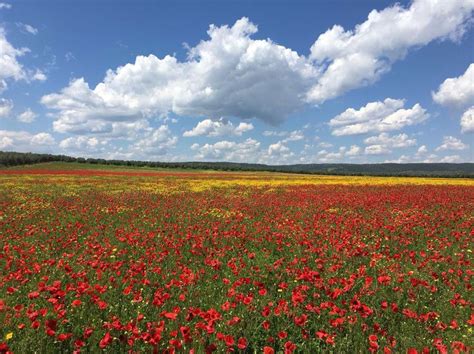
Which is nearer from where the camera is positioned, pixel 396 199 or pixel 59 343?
pixel 59 343

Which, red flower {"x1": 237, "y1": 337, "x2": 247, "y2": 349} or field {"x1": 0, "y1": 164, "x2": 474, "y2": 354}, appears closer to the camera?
red flower {"x1": 237, "y1": 337, "x2": 247, "y2": 349}

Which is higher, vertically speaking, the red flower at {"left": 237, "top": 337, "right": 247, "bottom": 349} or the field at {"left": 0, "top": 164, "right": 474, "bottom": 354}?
the red flower at {"left": 237, "top": 337, "right": 247, "bottom": 349}

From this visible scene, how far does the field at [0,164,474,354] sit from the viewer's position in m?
4.11

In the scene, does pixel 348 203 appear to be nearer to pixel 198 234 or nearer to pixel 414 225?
pixel 414 225

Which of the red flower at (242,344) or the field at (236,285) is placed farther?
the field at (236,285)

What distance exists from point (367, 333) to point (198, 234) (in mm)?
5910

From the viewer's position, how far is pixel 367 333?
A: 4.50 metres

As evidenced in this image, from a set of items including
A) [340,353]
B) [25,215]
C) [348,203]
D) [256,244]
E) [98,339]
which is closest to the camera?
[340,353]

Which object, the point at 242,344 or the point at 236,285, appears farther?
the point at 236,285

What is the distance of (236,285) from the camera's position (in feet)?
16.8

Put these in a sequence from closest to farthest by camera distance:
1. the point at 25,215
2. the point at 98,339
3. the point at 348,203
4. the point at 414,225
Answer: the point at 98,339 < the point at 414,225 < the point at 25,215 < the point at 348,203

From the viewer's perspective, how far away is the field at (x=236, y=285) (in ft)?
13.5

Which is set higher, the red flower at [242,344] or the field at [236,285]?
the red flower at [242,344]

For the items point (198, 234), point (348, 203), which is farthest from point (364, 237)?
point (348, 203)
